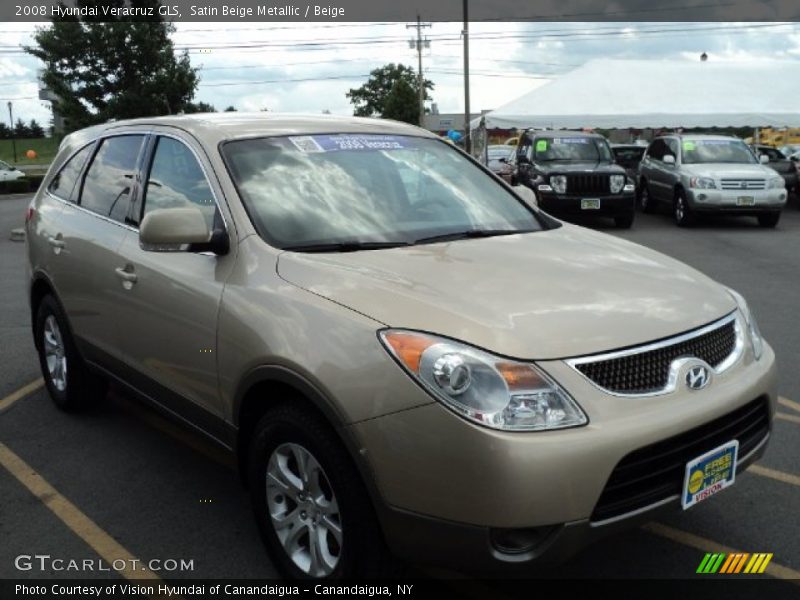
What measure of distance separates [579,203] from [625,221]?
129 cm

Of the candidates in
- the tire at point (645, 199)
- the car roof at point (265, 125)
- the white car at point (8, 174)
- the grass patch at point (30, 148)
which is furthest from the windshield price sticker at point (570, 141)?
the grass patch at point (30, 148)

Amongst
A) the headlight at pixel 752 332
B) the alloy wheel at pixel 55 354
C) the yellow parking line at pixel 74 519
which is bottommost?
the yellow parking line at pixel 74 519

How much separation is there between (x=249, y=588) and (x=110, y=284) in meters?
1.68

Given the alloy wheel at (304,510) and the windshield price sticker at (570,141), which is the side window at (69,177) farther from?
the windshield price sticker at (570,141)

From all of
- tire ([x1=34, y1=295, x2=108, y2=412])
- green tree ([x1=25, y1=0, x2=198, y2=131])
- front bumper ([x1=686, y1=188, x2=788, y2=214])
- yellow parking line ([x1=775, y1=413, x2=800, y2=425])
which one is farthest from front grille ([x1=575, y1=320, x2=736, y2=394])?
green tree ([x1=25, y1=0, x2=198, y2=131])

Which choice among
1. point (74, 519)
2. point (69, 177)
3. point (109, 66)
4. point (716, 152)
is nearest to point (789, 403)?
point (74, 519)

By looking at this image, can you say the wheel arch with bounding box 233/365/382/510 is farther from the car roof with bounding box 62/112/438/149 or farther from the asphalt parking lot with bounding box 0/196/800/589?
the car roof with bounding box 62/112/438/149

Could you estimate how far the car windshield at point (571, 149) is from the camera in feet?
50.5

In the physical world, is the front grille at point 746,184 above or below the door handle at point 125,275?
below

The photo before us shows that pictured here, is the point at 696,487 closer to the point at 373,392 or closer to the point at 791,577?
the point at 791,577

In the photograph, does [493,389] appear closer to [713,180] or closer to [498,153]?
[713,180]

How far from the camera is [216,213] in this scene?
10.6ft

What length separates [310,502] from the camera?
2.68 m

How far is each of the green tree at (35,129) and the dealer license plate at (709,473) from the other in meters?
114
